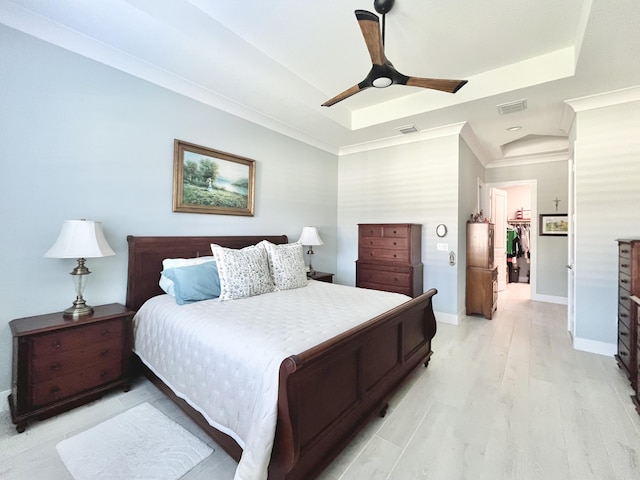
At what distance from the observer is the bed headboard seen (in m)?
2.54

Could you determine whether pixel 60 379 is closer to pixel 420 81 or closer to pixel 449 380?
pixel 449 380

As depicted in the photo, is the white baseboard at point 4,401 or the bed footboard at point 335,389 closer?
the bed footboard at point 335,389

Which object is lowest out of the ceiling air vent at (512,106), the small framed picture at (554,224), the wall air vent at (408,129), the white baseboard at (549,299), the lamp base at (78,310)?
the white baseboard at (549,299)

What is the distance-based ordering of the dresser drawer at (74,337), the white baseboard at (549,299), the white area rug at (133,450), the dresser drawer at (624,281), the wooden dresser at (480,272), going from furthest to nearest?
1. the white baseboard at (549,299)
2. the wooden dresser at (480,272)
3. the dresser drawer at (624,281)
4. the dresser drawer at (74,337)
5. the white area rug at (133,450)

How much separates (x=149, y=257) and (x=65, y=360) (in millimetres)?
980

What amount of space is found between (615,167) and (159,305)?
15.5 ft

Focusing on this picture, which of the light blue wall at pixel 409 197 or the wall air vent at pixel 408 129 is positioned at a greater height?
the wall air vent at pixel 408 129

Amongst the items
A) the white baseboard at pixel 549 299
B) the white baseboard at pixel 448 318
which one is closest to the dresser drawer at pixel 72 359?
the white baseboard at pixel 448 318

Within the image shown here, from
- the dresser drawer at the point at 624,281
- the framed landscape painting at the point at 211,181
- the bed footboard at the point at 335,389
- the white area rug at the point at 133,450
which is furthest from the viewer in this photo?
the framed landscape painting at the point at 211,181

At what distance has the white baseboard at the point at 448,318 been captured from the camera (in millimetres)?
4070

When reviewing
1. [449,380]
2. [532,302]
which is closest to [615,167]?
[449,380]

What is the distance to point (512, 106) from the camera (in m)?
3.32

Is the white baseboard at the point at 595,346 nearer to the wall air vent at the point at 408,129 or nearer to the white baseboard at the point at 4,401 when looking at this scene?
the wall air vent at the point at 408,129

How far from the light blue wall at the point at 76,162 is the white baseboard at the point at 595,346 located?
4.24 meters
